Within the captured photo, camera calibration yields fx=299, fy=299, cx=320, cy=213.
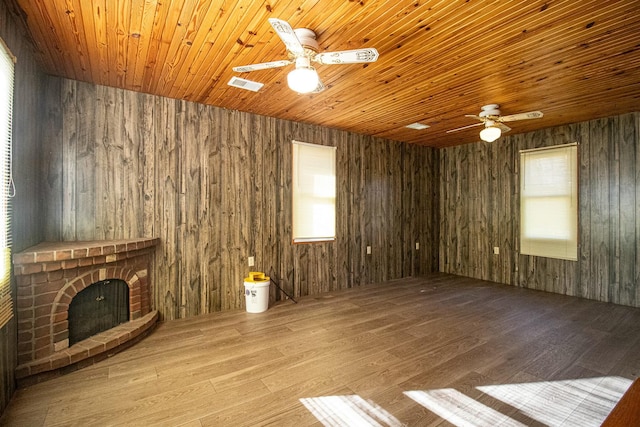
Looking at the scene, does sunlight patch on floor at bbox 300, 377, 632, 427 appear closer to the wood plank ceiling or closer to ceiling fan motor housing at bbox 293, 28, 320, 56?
ceiling fan motor housing at bbox 293, 28, 320, 56

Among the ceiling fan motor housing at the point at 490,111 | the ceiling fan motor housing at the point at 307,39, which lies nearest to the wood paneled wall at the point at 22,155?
the ceiling fan motor housing at the point at 307,39

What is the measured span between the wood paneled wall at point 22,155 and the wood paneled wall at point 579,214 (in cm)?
627

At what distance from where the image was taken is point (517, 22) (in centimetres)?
206

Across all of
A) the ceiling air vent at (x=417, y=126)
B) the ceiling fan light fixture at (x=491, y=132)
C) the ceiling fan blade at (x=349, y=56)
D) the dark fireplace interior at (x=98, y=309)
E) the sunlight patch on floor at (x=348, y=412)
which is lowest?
the sunlight patch on floor at (x=348, y=412)

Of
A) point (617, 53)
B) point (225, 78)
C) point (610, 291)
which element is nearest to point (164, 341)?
point (225, 78)

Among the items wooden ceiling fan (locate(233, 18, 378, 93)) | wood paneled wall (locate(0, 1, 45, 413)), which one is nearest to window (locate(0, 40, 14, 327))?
wood paneled wall (locate(0, 1, 45, 413))

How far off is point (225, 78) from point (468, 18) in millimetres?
2155

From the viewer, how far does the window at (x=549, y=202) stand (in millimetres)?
4523

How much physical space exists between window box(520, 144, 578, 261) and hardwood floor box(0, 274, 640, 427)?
1.20m

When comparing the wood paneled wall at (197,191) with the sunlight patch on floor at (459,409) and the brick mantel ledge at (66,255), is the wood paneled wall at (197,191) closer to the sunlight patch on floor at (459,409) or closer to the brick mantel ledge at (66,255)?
the brick mantel ledge at (66,255)

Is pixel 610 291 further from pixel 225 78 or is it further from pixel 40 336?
pixel 40 336

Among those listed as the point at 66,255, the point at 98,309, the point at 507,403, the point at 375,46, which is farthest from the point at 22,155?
the point at 507,403

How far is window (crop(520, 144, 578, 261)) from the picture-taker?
14.8ft

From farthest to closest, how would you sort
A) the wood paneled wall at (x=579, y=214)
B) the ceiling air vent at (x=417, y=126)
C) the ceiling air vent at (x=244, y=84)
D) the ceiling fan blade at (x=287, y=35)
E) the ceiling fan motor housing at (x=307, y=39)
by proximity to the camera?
the ceiling air vent at (x=417, y=126) < the wood paneled wall at (x=579, y=214) < the ceiling air vent at (x=244, y=84) < the ceiling fan motor housing at (x=307, y=39) < the ceiling fan blade at (x=287, y=35)
